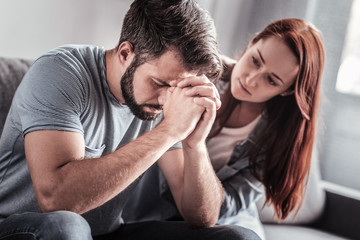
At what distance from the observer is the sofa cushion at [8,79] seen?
108 cm

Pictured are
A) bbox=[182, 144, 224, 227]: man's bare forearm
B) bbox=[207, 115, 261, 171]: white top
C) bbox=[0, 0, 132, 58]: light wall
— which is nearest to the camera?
bbox=[182, 144, 224, 227]: man's bare forearm

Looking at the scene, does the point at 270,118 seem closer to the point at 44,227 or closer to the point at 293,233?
the point at 293,233

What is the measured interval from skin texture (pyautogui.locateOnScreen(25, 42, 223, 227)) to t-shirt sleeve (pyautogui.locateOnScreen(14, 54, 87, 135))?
2cm

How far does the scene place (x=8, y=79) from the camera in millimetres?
1092

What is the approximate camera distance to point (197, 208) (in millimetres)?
1108

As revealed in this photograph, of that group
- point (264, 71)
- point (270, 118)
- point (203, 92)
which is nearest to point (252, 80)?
point (264, 71)

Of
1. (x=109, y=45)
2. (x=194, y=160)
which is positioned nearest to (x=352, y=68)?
(x=109, y=45)

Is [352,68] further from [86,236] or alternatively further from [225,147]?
[86,236]

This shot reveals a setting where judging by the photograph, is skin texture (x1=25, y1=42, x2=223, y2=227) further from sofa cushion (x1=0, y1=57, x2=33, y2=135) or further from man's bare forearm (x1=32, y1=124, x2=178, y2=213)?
sofa cushion (x1=0, y1=57, x2=33, y2=135)

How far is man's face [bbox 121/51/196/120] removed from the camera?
3.23 ft

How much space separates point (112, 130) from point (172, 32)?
0.30m

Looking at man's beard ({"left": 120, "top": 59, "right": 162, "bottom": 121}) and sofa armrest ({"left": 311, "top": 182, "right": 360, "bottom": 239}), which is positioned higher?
man's beard ({"left": 120, "top": 59, "right": 162, "bottom": 121})

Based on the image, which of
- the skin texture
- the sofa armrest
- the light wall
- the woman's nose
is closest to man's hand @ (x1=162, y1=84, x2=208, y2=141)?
the skin texture

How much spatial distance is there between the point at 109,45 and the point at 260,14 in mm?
1223
